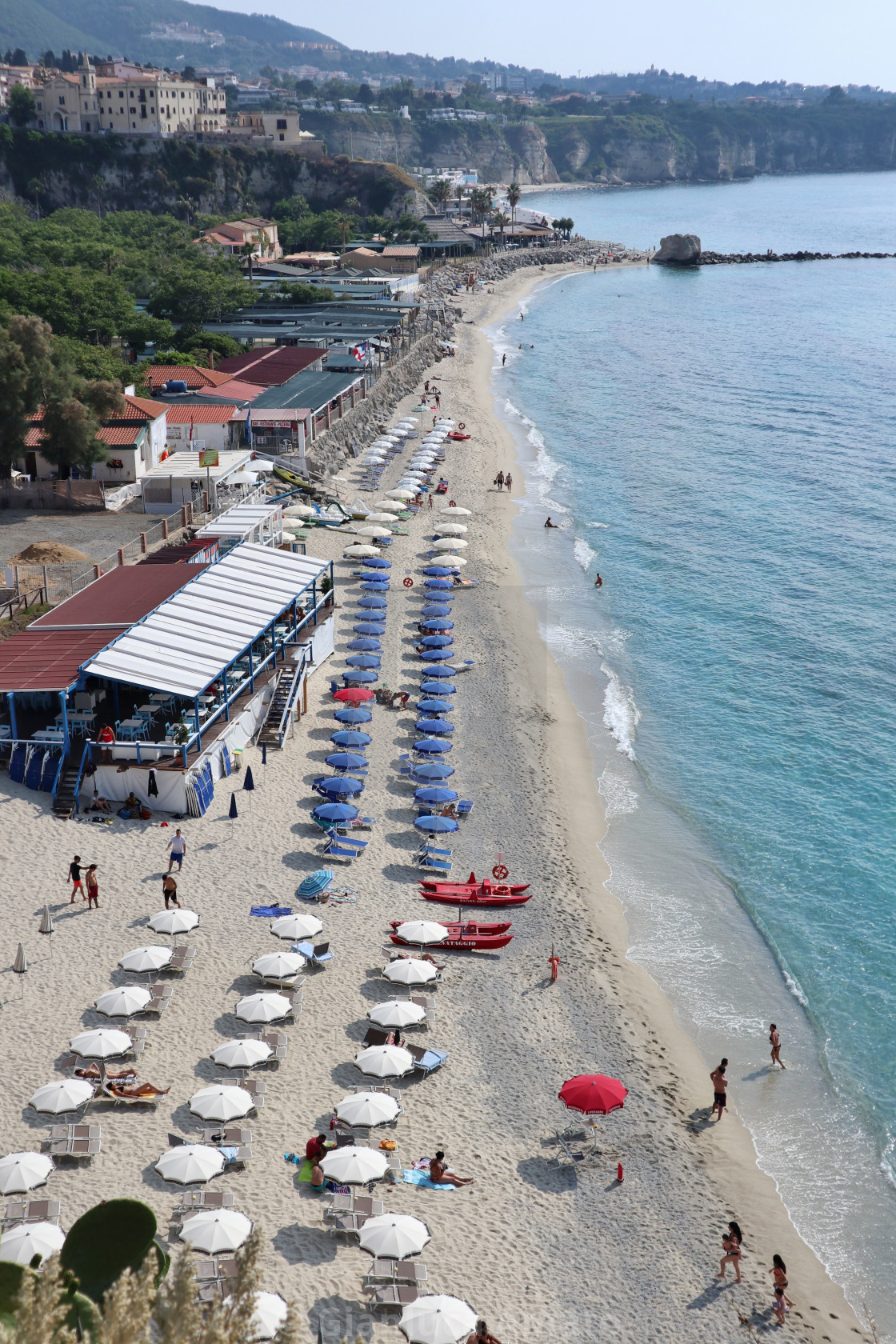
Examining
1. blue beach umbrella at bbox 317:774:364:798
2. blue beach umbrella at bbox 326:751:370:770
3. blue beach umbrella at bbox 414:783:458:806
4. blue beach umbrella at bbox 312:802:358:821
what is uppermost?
blue beach umbrella at bbox 326:751:370:770

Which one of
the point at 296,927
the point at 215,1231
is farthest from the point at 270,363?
the point at 215,1231

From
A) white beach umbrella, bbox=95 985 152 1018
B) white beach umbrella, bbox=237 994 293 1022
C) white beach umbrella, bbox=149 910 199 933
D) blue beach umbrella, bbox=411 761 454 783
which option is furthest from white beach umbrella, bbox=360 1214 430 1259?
blue beach umbrella, bbox=411 761 454 783

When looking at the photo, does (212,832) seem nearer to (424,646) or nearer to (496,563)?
(424,646)

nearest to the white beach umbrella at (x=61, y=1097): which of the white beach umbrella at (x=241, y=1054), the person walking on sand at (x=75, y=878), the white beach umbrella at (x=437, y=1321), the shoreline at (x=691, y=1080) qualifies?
the white beach umbrella at (x=241, y=1054)

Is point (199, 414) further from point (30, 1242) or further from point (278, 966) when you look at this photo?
point (30, 1242)

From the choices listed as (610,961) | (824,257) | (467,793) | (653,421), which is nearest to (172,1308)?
(610,961)

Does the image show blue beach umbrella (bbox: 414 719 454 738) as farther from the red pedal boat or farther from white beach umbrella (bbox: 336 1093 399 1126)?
white beach umbrella (bbox: 336 1093 399 1126)
